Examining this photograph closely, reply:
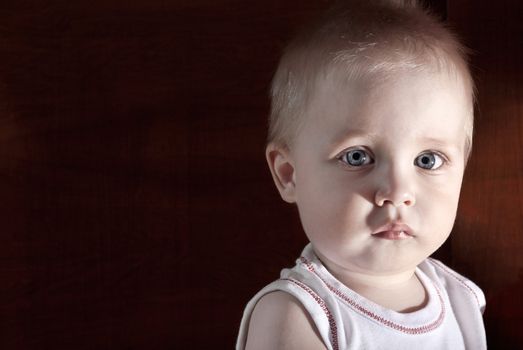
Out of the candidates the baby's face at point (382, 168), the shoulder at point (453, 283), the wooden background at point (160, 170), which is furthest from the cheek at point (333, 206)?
the wooden background at point (160, 170)

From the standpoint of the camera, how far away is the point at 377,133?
110 cm

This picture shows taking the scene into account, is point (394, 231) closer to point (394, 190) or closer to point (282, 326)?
point (394, 190)

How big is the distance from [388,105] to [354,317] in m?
0.27

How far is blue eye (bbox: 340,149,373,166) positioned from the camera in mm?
1121

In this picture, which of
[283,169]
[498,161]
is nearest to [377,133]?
[283,169]

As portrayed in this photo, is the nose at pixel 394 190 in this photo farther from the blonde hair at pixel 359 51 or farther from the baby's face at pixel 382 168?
the blonde hair at pixel 359 51

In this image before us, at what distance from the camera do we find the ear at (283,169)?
1.20 meters

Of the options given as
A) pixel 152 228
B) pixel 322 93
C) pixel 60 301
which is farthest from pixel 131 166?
pixel 322 93

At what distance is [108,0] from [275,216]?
437 mm

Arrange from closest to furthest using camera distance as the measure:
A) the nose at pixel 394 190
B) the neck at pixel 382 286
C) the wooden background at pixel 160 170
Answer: the nose at pixel 394 190 → the neck at pixel 382 286 → the wooden background at pixel 160 170

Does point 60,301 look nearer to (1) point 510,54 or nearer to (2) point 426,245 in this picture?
(2) point 426,245

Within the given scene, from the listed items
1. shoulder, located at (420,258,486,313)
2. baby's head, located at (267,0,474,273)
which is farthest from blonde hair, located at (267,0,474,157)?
shoulder, located at (420,258,486,313)

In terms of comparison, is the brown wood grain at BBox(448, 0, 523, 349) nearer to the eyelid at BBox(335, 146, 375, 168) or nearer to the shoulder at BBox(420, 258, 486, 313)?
the shoulder at BBox(420, 258, 486, 313)

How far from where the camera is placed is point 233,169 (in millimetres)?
1543
